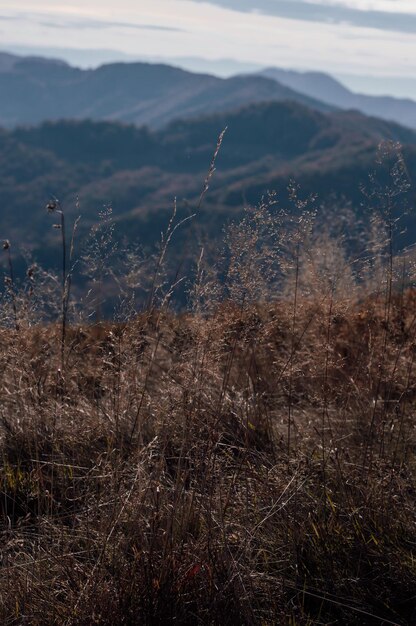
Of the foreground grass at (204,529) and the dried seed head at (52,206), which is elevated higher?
the dried seed head at (52,206)

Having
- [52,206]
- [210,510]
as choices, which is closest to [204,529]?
[210,510]

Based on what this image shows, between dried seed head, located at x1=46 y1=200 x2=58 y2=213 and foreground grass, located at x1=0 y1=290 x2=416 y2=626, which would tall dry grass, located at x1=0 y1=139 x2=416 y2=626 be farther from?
dried seed head, located at x1=46 y1=200 x2=58 y2=213

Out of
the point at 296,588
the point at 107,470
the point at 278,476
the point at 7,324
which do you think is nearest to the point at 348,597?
the point at 296,588

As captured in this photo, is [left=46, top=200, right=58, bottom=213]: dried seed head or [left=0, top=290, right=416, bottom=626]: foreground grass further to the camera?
[left=46, top=200, right=58, bottom=213]: dried seed head

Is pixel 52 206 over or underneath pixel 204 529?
over

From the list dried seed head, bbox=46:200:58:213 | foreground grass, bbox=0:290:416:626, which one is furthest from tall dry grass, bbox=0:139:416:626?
dried seed head, bbox=46:200:58:213

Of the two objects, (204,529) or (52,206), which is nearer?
(204,529)

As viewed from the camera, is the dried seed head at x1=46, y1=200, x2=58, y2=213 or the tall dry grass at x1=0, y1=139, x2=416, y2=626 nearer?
the tall dry grass at x1=0, y1=139, x2=416, y2=626

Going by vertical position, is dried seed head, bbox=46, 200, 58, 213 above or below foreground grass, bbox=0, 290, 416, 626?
above

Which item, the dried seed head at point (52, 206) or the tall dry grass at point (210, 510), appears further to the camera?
the dried seed head at point (52, 206)

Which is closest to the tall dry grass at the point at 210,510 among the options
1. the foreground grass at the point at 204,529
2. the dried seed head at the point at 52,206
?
the foreground grass at the point at 204,529

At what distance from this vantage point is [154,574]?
1825 mm

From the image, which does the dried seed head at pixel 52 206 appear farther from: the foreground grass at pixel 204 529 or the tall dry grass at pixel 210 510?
the foreground grass at pixel 204 529

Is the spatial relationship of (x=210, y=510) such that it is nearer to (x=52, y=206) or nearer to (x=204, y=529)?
(x=204, y=529)
